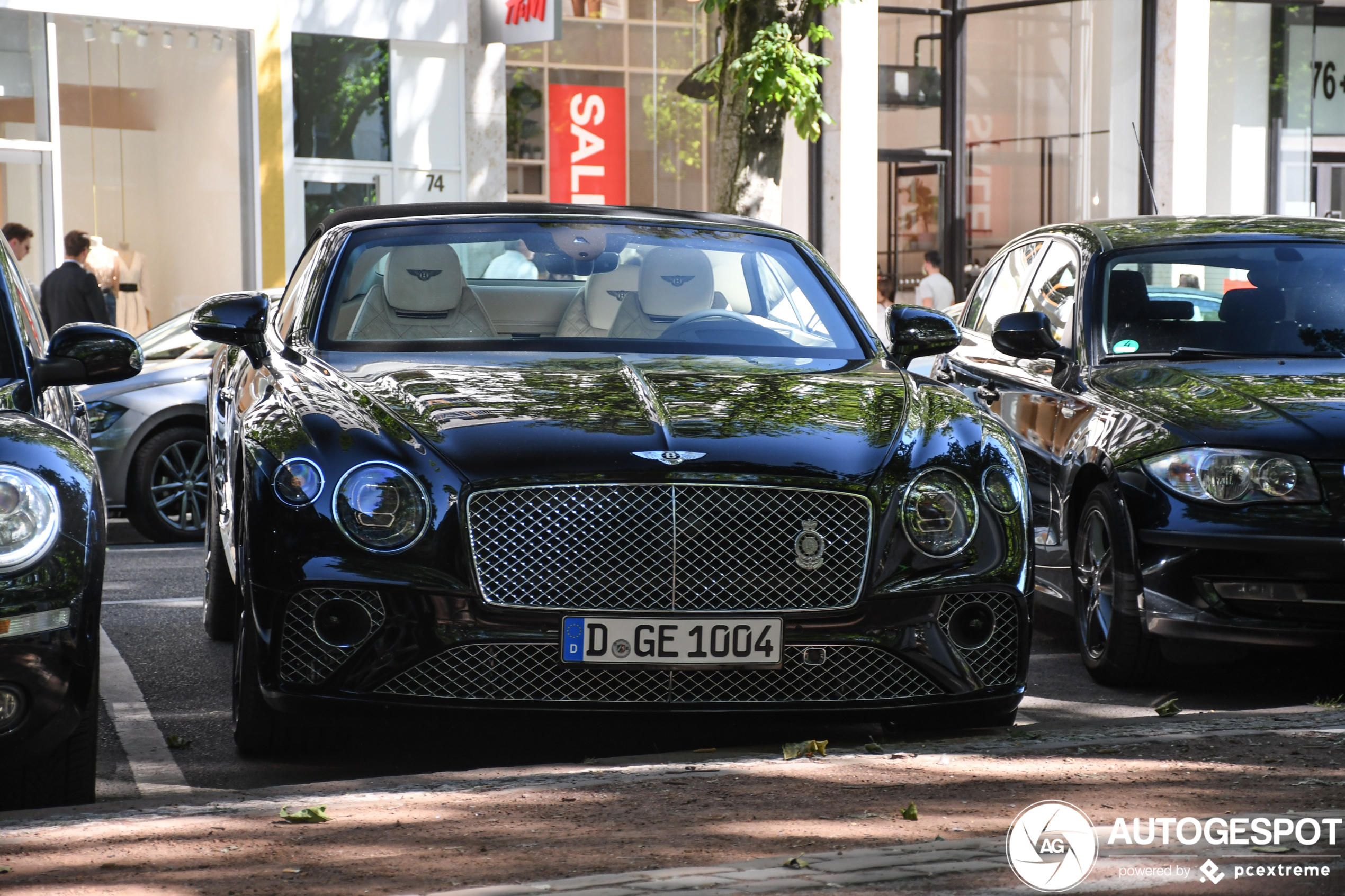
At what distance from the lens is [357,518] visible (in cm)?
465

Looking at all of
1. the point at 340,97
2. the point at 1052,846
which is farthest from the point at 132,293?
the point at 1052,846

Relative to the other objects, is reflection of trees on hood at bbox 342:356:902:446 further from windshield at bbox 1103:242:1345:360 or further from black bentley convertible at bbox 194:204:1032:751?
windshield at bbox 1103:242:1345:360

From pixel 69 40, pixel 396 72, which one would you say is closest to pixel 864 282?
pixel 396 72

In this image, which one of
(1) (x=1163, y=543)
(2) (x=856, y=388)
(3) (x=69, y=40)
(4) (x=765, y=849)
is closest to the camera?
(4) (x=765, y=849)

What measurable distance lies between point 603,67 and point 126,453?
11.7m

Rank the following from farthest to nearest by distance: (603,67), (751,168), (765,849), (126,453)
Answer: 1. (603,67)
2. (751,168)
3. (126,453)
4. (765,849)

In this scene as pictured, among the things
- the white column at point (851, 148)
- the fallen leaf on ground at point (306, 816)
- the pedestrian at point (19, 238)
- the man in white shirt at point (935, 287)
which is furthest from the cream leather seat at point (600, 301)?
the white column at point (851, 148)

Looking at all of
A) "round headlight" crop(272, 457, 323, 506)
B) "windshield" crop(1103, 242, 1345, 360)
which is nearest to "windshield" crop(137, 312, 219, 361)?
"windshield" crop(1103, 242, 1345, 360)

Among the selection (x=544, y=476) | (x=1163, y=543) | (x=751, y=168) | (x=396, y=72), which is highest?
(x=396, y=72)

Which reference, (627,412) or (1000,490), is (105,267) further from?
(1000,490)

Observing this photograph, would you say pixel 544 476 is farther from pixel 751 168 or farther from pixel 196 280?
pixel 196 280

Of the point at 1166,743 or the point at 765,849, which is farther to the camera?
the point at 1166,743

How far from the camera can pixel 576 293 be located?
608cm

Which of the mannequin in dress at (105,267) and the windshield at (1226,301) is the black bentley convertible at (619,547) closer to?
the windshield at (1226,301)
